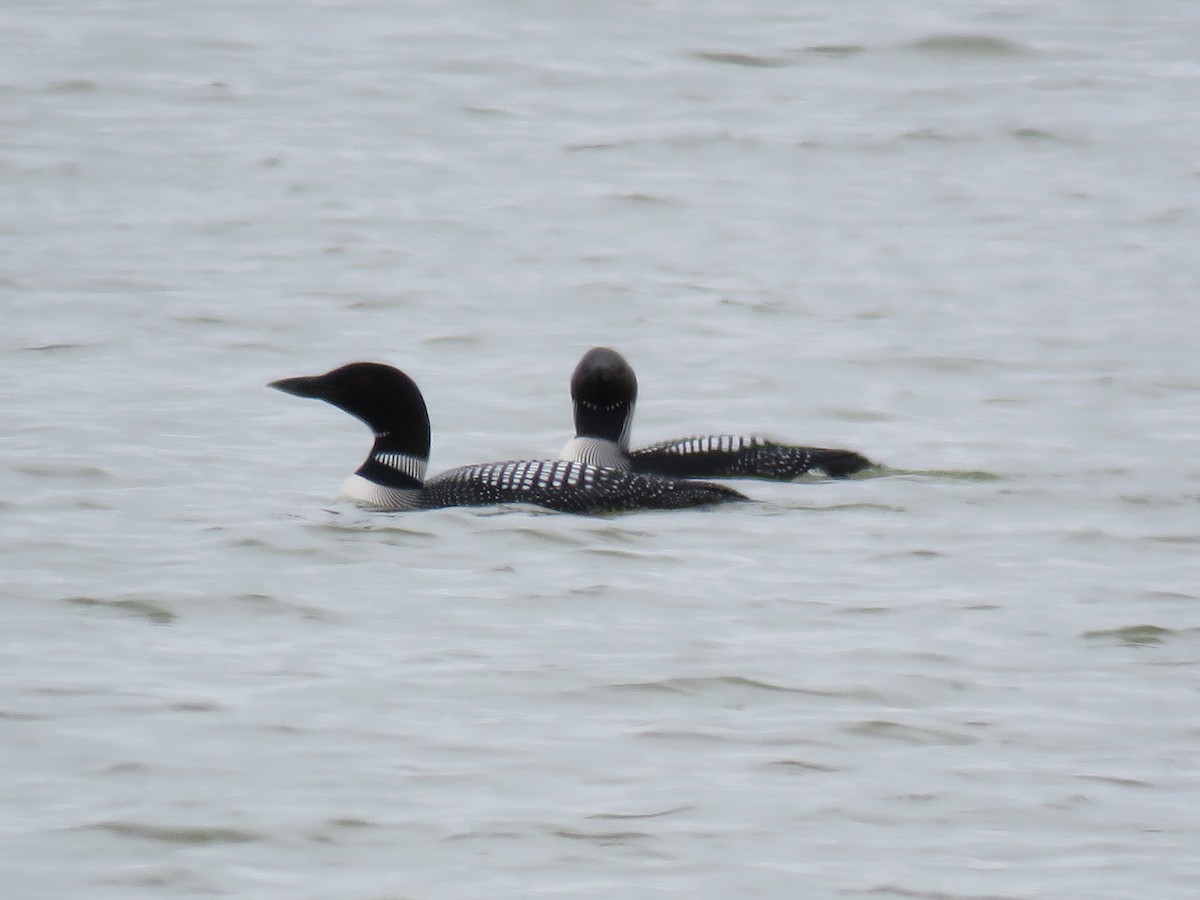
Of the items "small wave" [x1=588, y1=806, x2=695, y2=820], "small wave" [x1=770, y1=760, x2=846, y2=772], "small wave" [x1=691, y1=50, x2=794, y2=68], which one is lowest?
"small wave" [x1=588, y1=806, x2=695, y2=820]

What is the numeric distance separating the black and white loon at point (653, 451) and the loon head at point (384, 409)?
0.70m

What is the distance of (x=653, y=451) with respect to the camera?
8.43 meters

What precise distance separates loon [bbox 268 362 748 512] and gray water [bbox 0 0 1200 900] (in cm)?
12

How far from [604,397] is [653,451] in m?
0.29

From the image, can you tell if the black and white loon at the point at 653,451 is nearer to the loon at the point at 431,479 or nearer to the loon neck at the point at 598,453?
the loon neck at the point at 598,453

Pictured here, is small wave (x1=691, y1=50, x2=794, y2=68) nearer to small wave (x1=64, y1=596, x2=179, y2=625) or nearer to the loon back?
the loon back

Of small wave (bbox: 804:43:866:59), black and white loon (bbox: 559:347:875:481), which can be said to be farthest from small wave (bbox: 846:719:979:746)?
small wave (bbox: 804:43:866:59)

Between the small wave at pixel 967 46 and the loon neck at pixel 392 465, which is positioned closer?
the loon neck at pixel 392 465

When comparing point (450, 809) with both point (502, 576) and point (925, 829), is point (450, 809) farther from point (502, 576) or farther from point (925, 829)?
point (502, 576)

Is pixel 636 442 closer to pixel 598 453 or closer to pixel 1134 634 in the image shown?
pixel 598 453

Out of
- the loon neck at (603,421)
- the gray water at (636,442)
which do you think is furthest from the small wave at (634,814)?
the loon neck at (603,421)

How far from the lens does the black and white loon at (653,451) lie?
819 cm

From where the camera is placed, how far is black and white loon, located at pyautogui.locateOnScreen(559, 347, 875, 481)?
26.9ft

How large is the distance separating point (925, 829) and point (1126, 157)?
11748 millimetres
